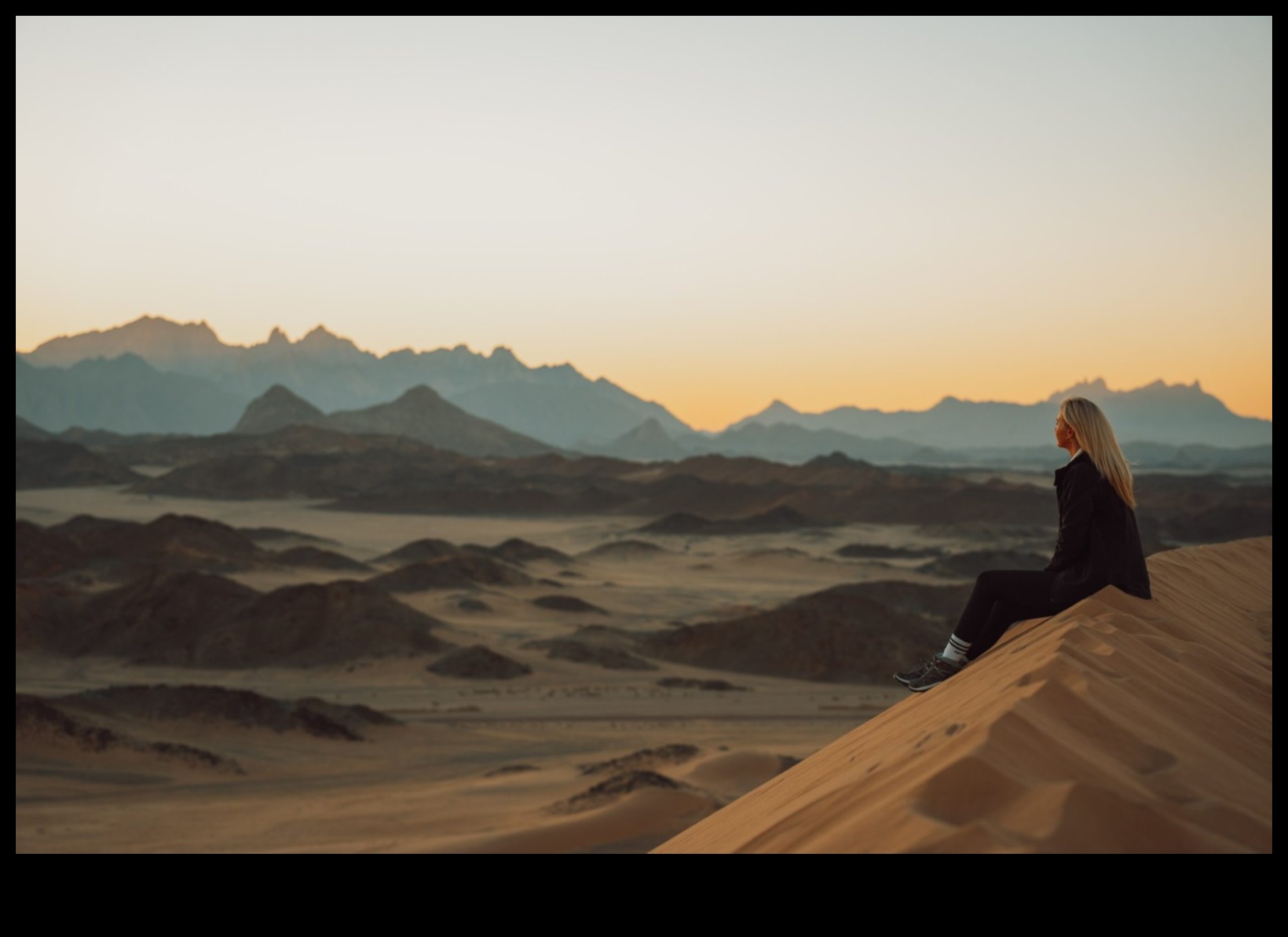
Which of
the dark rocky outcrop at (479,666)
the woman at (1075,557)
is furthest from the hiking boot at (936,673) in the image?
the dark rocky outcrop at (479,666)

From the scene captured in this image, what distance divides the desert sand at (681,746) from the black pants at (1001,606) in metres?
0.11

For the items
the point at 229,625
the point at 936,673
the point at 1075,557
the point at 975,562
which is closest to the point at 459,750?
the point at 229,625

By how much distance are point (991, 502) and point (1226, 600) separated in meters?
72.2

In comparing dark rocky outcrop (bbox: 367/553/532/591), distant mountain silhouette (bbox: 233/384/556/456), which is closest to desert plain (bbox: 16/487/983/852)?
dark rocky outcrop (bbox: 367/553/532/591)

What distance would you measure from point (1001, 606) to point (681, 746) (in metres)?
13.3

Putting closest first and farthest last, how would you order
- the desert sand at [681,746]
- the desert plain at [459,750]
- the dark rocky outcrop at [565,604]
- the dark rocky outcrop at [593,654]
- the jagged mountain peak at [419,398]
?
the desert sand at [681,746]
the desert plain at [459,750]
the dark rocky outcrop at [593,654]
the dark rocky outcrop at [565,604]
the jagged mountain peak at [419,398]

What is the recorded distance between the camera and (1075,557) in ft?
17.0

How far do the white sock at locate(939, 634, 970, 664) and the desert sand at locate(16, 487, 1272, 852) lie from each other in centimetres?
23

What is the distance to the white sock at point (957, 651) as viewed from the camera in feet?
17.4

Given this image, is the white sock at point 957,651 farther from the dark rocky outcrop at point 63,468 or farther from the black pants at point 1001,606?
the dark rocky outcrop at point 63,468

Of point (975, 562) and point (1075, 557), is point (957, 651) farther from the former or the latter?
point (975, 562)

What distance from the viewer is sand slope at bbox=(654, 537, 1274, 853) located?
2.79 metres
